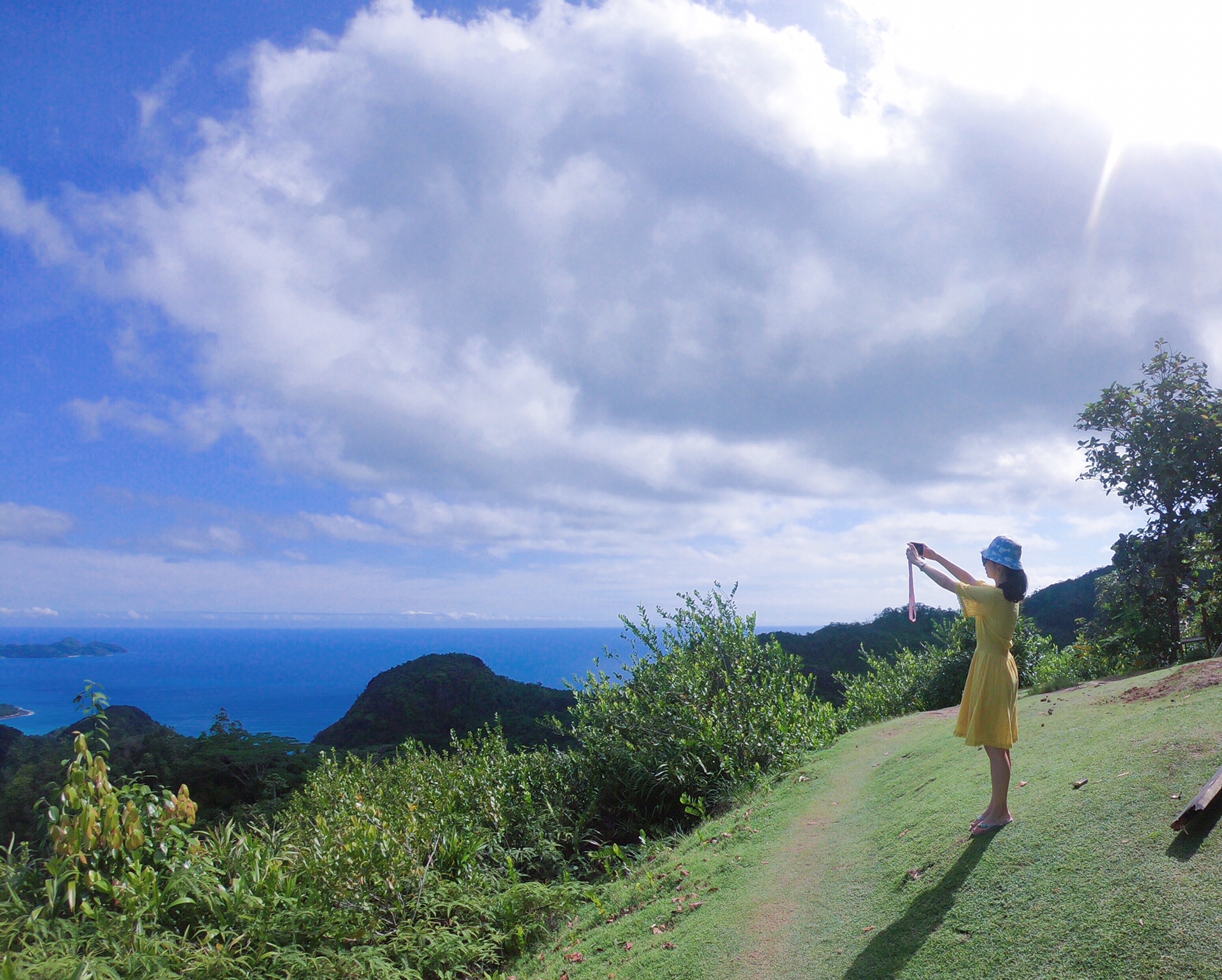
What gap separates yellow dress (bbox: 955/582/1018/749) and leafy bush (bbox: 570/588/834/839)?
16.0 feet

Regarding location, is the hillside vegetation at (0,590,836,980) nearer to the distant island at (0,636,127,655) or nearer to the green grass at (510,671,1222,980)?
the green grass at (510,671,1222,980)

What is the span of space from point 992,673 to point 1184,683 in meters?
5.31

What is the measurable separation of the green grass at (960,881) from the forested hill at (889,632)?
2614cm

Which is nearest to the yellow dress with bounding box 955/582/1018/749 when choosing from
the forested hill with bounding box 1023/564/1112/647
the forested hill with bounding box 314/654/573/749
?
the forested hill with bounding box 1023/564/1112/647

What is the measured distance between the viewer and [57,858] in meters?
5.05

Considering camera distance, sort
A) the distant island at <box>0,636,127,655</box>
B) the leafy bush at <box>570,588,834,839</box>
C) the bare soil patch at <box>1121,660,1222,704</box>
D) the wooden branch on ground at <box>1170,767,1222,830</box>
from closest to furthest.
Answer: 1. the wooden branch on ground at <box>1170,767,1222,830</box>
2. the bare soil patch at <box>1121,660,1222,704</box>
3. the leafy bush at <box>570,588,834,839</box>
4. the distant island at <box>0,636,127,655</box>

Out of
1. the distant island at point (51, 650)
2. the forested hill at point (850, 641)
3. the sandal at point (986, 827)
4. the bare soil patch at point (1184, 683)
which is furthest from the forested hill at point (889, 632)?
the distant island at point (51, 650)

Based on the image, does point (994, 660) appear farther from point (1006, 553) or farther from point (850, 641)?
point (850, 641)

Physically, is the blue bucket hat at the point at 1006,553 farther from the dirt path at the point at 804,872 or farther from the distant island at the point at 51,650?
the distant island at the point at 51,650

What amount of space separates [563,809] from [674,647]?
3608 millimetres

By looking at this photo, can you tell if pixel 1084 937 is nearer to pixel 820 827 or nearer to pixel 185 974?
pixel 820 827

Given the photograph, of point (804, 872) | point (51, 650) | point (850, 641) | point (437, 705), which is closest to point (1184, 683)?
point (804, 872)

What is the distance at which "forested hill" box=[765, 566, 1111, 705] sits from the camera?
36406 millimetres

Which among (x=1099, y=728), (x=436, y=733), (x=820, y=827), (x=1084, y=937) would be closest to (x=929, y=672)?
(x=1099, y=728)
